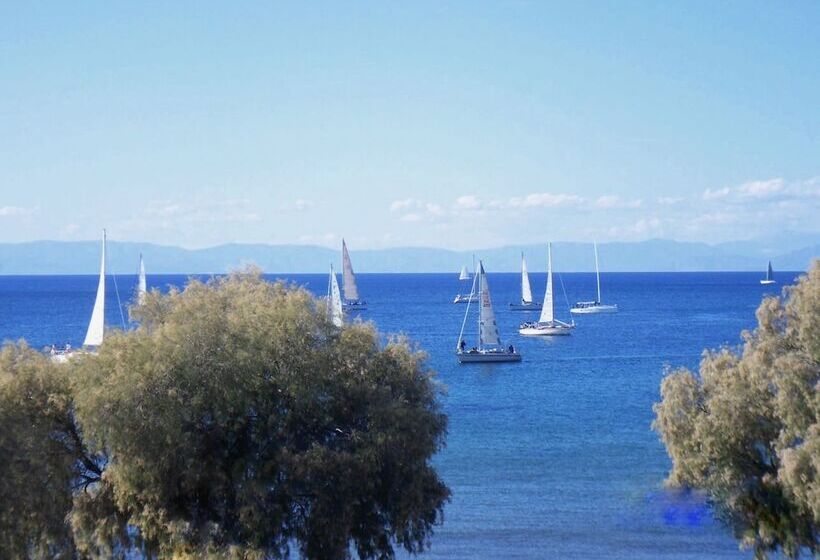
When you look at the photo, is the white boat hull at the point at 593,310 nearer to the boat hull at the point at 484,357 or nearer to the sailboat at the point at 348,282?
the sailboat at the point at 348,282

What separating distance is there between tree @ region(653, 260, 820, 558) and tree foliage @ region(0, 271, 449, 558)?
6.12 m

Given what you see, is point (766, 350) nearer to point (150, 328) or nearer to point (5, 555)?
point (150, 328)

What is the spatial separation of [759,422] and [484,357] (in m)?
62.3

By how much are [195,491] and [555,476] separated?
70.9ft

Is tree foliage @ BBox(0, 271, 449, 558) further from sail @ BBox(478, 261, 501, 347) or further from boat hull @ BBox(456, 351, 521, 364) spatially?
sail @ BBox(478, 261, 501, 347)

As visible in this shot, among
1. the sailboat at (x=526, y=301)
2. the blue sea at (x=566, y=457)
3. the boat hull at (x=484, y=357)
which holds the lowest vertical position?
the blue sea at (x=566, y=457)

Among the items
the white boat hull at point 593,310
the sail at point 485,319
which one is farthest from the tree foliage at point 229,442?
the white boat hull at point 593,310

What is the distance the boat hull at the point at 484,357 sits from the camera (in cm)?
8594

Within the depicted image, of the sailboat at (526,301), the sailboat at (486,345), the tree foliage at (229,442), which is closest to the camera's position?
the tree foliage at (229,442)

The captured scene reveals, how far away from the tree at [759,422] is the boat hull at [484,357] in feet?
198

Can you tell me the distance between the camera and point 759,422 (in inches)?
951

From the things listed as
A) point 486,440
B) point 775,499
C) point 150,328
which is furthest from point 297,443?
point 486,440

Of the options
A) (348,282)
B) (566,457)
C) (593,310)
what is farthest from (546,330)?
(566,457)

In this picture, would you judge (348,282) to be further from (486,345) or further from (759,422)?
(759,422)
